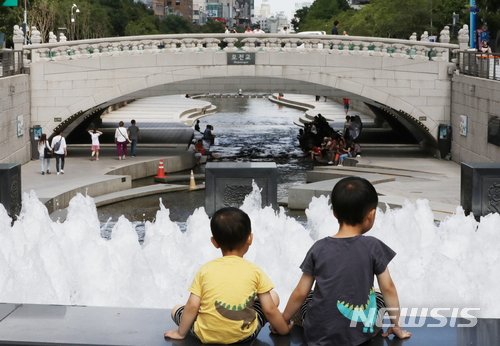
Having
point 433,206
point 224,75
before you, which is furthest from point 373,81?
point 433,206

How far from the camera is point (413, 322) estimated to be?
4.84m

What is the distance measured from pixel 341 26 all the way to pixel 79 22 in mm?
31948

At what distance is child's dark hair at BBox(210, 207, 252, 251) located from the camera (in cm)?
444

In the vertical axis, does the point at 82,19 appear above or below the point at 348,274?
above

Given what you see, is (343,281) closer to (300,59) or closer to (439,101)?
(300,59)

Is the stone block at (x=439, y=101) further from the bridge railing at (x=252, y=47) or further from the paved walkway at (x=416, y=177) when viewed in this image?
the paved walkway at (x=416, y=177)

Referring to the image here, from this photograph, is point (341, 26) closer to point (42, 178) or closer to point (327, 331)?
point (42, 178)

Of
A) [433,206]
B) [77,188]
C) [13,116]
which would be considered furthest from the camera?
[13,116]

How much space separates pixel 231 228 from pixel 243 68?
21202 mm

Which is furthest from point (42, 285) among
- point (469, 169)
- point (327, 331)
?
point (469, 169)

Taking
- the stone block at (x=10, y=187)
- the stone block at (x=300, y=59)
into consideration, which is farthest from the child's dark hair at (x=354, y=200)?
the stone block at (x=300, y=59)

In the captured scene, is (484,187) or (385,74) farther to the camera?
(385,74)

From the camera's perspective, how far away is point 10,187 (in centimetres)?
1162

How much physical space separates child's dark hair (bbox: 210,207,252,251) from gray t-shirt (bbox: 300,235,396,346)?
0.47 m
